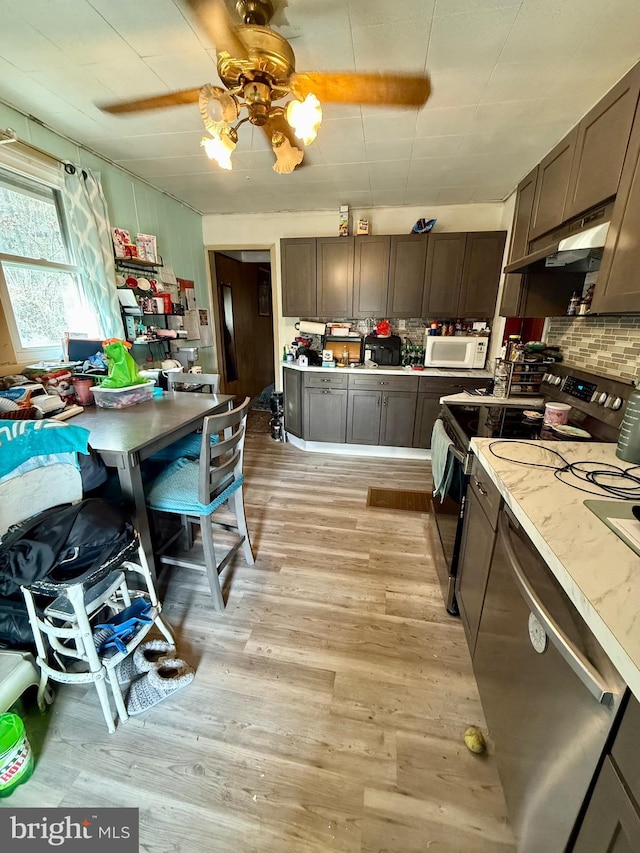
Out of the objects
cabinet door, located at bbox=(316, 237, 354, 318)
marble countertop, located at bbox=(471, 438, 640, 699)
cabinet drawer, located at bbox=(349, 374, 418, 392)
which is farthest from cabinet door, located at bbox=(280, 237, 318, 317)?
marble countertop, located at bbox=(471, 438, 640, 699)

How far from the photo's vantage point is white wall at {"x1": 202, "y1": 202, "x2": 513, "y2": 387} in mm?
3479

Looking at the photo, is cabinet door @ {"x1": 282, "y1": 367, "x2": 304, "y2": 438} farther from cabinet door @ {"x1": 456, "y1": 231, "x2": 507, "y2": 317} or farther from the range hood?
the range hood

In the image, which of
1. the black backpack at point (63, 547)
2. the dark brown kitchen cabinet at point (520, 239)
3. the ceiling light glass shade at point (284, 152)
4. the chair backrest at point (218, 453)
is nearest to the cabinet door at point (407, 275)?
the dark brown kitchen cabinet at point (520, 239)

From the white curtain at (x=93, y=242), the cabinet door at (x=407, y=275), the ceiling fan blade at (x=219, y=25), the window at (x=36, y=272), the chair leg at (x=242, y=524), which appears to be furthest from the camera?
the cabinet door at (x=407, y=275)

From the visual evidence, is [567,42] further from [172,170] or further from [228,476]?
[172,170]

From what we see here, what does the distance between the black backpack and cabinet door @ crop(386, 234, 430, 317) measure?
3.17 metres

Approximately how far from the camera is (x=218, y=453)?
4.98ft

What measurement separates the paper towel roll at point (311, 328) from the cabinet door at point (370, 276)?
379mm

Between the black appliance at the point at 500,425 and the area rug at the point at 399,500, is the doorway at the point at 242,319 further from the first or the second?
the black appliance at the point at 500,425

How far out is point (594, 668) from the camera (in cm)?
58

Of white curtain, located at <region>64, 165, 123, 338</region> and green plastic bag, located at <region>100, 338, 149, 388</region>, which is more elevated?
white curtain, located at <region>64, 165, 123, 338</region>

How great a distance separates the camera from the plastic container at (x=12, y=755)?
3.23ft

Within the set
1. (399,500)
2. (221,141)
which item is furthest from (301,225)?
(399,500)

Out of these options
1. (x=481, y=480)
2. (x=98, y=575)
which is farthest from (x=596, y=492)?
(x=98, y=575)
